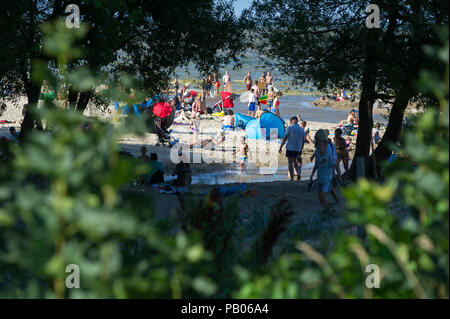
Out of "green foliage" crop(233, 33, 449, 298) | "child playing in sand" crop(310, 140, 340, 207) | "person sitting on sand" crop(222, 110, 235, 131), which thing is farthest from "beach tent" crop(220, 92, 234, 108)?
"green foliage" crop(233, 33, 449, 298)

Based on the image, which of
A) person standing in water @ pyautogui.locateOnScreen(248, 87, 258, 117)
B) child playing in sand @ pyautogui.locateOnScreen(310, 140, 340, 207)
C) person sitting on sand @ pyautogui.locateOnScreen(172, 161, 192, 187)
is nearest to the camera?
child playing in sand @ pyautogui.locateOnScreen(310, 140, 340, 207)

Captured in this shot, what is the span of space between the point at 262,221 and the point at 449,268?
510 cm

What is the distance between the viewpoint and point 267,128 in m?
20.6

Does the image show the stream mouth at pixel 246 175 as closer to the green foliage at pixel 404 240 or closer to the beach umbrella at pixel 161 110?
the beach umbrella at pixel 161 110

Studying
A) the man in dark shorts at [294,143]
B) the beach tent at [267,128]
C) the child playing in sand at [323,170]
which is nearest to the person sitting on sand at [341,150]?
the man in dark shorts at [294,143]

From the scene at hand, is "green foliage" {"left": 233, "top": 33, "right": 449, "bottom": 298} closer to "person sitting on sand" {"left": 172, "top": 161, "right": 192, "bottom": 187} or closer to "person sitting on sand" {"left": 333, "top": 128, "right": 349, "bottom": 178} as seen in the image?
"person sitting on sand" {"left": 172, "top": 161, "right": 192, "bottom": 187}

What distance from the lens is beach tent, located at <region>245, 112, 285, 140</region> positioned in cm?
2052

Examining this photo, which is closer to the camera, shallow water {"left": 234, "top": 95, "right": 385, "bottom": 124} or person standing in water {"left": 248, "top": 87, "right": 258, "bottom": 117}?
person standing in water {"left": 248, "top": 87, "right": 258, "bottom": 117}

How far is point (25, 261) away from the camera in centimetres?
163

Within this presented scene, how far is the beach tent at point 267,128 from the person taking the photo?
2052cm

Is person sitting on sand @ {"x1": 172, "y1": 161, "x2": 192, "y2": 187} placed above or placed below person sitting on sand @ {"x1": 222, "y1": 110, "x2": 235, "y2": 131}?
below

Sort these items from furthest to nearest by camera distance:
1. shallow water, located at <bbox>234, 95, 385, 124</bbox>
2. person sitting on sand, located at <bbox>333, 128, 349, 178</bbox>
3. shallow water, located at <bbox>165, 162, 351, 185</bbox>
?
shallow water, located at <bbox>234, 95, 385, 124</bbox>, shallow water, located at <bbox>165, 162, 351, 185</bbox>, person sitting on sand, located at <bbox>333, 128, 349, 178</bbox>
